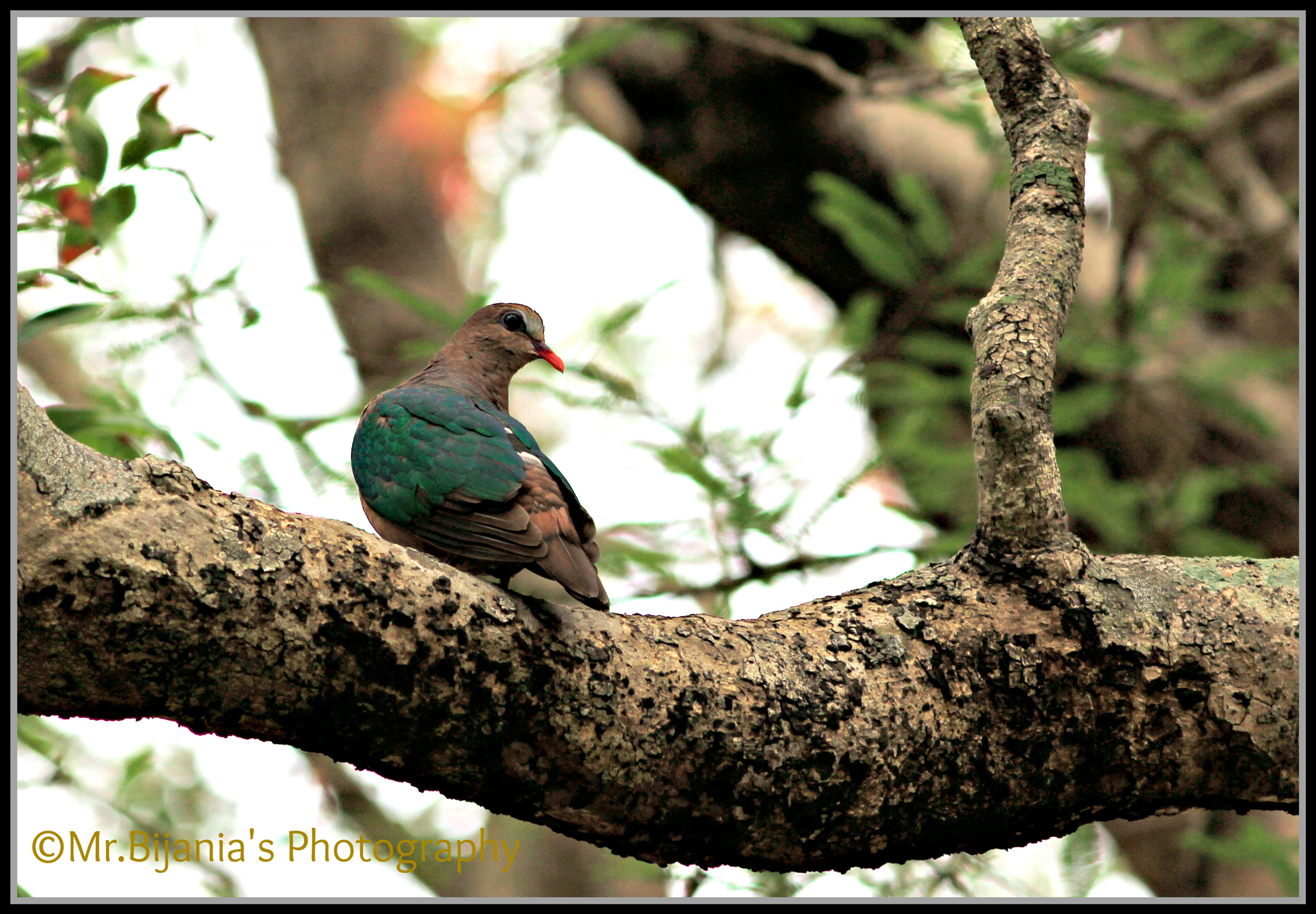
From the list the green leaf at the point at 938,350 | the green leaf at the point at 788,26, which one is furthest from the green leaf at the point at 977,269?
the green leaf at the point at 788,26

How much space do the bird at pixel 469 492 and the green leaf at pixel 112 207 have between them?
768 millimetres

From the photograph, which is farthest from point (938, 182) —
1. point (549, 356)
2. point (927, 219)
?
point (549, 356)

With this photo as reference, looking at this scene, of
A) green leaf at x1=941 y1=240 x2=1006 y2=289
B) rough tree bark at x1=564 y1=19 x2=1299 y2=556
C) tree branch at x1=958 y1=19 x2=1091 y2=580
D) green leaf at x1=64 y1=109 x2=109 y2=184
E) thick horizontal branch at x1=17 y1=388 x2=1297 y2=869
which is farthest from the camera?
rough tree bark at x1=564 y1=19 x2=1299 y2=556

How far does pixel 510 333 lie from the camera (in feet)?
12.8

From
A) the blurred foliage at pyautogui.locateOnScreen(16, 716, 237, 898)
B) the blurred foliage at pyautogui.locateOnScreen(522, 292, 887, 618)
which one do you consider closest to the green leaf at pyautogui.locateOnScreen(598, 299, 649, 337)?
the blurred foliage at pyautogui.locateOnScreen(522, 292, 887, 618)

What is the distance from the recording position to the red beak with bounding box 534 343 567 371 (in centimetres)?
390

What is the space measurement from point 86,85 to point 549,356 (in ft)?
5.04

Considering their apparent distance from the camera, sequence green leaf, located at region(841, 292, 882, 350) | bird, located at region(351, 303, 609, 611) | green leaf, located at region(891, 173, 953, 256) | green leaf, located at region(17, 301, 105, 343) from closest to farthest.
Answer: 1. bird, located at region(351, 303, 609, 611)
2. green leaf, located at region(17, 301, 105, 343)
3. green leaf, located at region(841, 292, 882, 350)
4. green leaf, located at region(891, 173, 953, 256)

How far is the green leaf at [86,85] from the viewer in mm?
2977

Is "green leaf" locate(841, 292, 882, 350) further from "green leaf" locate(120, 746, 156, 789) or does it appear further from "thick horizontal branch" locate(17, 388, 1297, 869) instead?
"green leaf" locate(120, 746, 156, 789)

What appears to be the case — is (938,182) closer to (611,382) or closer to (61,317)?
(611,382)

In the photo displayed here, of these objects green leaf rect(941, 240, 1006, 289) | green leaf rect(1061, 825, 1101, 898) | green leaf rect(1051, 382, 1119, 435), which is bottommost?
green leaf rect(1061, 825, 1101, 898)

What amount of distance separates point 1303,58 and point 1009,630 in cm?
152

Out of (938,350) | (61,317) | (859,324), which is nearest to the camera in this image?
(61,317)
